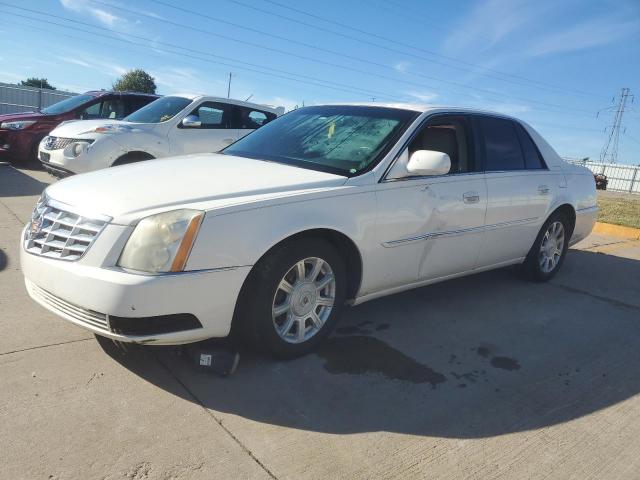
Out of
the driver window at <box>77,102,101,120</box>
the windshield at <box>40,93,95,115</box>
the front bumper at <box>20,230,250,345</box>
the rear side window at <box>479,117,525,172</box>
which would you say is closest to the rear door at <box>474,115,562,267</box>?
the rear side window at <box>479,117,525,172</box>

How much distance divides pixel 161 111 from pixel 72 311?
5.86 metres

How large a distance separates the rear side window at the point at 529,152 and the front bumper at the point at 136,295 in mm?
3213

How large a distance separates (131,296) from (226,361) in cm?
68

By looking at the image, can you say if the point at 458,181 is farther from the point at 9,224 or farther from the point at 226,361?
the point at 9,224

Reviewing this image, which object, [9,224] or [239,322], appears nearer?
[239,322]

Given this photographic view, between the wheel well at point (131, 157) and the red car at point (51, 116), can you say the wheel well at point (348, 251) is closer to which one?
the wheel well at point (131, 157)

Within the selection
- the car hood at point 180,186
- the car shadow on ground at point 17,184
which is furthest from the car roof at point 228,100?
the car hood at point 180,186

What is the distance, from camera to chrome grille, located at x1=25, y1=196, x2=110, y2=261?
2.61m

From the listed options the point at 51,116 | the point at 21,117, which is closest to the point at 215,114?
the point at 51,116

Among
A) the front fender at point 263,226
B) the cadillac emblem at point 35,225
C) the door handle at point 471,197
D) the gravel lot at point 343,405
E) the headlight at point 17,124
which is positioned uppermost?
the door handle at point 471,197

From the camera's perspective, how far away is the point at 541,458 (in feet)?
8.01

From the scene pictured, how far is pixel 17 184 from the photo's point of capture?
818cm

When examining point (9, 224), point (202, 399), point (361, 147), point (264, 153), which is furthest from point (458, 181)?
point (9, 224)

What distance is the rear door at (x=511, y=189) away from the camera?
4.30 metres
